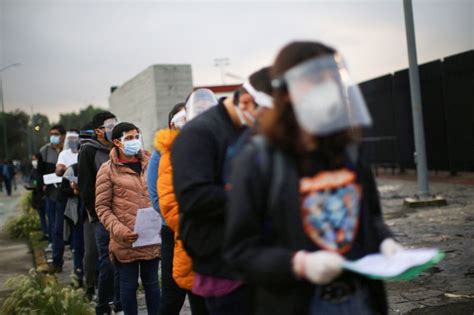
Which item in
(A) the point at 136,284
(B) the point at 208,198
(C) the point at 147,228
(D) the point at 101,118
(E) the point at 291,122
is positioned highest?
(D) the point at 101,118

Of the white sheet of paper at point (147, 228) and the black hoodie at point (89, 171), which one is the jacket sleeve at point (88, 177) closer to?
the black hoodie at point (89, 171)

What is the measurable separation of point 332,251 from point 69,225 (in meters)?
5.99

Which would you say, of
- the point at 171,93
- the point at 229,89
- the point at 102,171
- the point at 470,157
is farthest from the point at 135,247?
the point at 229,89

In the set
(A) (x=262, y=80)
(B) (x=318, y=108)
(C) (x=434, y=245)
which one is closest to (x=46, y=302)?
(A) (x=262, y=80)

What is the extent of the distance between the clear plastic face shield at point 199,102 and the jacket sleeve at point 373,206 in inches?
57.6

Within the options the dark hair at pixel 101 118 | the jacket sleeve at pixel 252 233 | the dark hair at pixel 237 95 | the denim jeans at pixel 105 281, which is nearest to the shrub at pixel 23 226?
the dark hair at pixel 101 118

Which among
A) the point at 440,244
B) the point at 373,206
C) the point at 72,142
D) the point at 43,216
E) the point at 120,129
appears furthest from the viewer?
the point at 43,216

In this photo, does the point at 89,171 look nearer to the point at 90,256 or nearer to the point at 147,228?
the point at 147,228

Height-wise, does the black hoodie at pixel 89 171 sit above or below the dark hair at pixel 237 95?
below

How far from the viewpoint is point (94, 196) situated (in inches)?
218

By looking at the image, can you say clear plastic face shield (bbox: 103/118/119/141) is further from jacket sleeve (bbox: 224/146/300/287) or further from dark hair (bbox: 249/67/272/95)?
jacket sleeve (bbox: 224/146/300/287)

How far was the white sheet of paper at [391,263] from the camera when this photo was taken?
6.29 ft

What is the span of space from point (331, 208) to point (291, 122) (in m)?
0.34

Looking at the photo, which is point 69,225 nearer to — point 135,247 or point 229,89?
point 135,247
